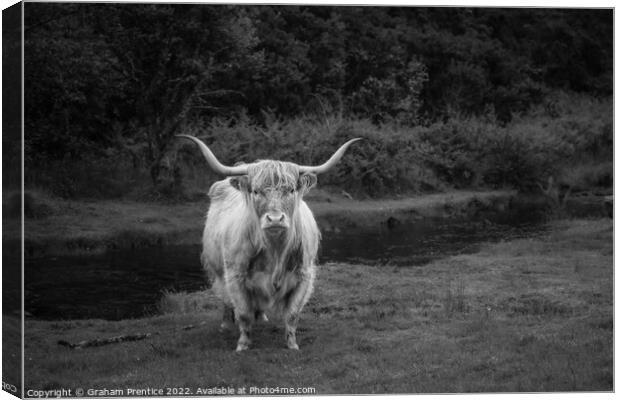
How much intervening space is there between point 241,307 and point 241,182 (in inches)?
47.0

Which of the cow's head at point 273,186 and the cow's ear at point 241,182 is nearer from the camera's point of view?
the cow's head at point 273,186

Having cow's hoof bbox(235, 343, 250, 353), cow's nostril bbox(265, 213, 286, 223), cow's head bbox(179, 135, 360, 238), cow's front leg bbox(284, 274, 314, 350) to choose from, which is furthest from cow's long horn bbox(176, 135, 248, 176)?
cow's hoof bbox(235, 343, 250, 353)

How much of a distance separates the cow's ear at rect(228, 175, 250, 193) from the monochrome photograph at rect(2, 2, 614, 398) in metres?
0.02

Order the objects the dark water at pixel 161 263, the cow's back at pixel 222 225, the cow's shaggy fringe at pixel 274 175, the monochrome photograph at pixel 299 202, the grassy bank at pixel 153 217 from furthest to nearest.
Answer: the dark water at pixel 161 263, the grassy bank at pixel 153 217, the cow's back at pixel 222 225, the monochrome photograph at pixel 299 202, the cow's shaggy fringe at pixel 274 175

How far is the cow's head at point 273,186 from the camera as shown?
744cm

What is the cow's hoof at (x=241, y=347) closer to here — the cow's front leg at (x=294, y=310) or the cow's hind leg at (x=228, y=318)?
the cow's front leg at (x=294, y=310)

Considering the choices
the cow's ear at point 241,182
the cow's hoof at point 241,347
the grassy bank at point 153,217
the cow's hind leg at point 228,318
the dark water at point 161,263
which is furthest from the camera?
the dark water at point 161,263

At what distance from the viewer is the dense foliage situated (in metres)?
8.48

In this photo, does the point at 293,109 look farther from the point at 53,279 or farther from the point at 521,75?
the point at 53,279

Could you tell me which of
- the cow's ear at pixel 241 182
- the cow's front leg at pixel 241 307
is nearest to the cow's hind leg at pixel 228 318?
the cow's front leg at pixel 241 307

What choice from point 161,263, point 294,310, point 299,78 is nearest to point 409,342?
point 294,310

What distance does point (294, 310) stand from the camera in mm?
8180

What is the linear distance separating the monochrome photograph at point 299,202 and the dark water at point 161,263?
0.13 ft

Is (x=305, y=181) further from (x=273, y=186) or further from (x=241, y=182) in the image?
(x=241, y=182)
